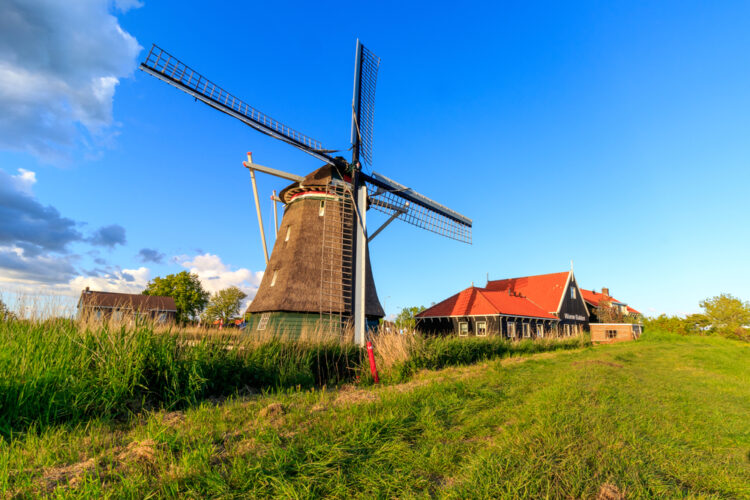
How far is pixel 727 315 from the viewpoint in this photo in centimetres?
3741

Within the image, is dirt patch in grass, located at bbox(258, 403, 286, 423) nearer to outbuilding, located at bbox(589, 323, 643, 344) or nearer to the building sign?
the building sign

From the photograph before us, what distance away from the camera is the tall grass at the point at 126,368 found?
14.6ft

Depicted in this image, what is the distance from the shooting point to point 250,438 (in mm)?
3693

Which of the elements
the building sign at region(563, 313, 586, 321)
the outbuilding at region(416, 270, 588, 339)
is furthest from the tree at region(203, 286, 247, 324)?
the building sign at region(563, 313, 586, 321)

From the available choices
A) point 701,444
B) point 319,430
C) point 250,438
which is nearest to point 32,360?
point 250,438

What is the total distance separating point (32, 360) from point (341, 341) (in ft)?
22.2

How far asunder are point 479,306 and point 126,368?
68.0 feet

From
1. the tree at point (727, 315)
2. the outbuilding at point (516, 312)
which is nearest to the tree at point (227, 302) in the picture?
the outbuilding at point (516, 312)

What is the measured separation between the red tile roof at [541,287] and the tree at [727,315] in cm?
1961

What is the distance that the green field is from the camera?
Answer: 280 centimetres

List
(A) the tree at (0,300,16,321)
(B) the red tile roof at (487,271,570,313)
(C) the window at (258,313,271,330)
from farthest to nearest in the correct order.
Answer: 1. (B) the red tile roof at (487,271,570,313)
2. (C) the window at (258,313,271,330)
3. (A) the tree at (0,300,16,321)

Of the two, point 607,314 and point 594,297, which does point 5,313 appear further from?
point 594,297

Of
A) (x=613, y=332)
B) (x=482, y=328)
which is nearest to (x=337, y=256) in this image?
(x=482, y=328)

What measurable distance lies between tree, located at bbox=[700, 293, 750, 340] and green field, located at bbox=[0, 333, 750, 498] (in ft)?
140
